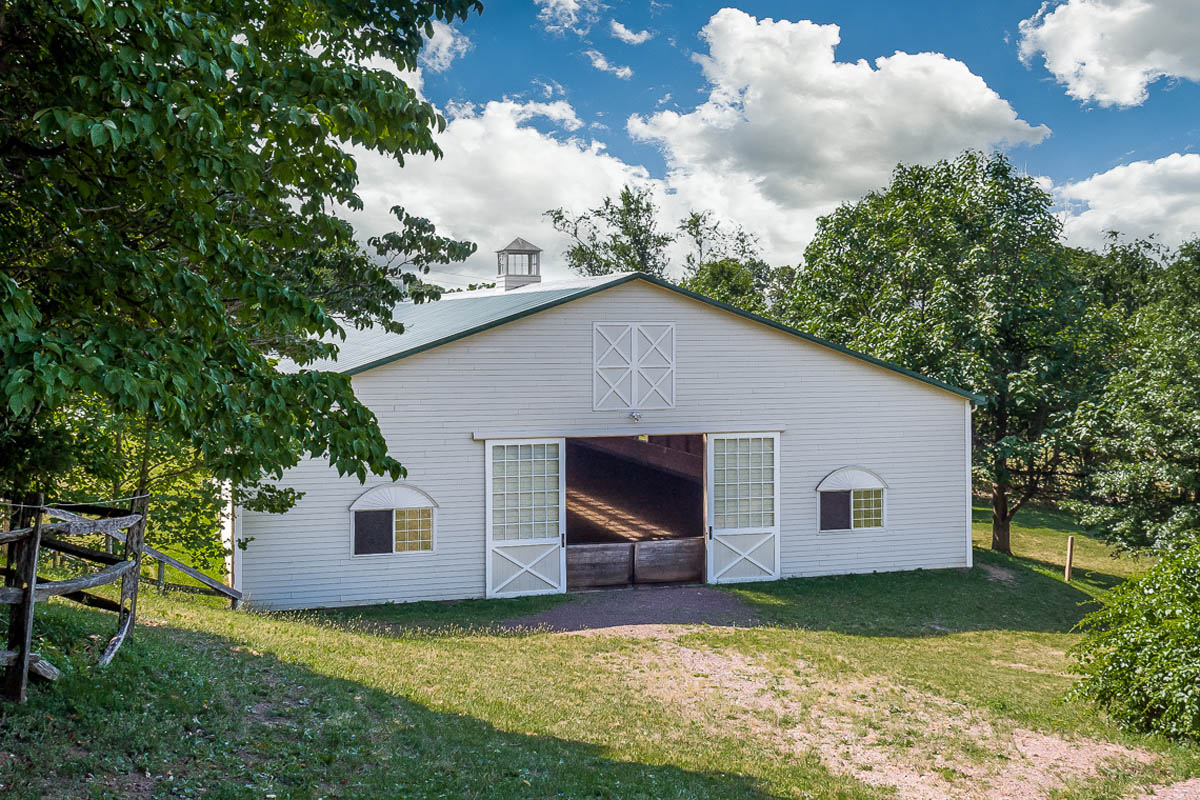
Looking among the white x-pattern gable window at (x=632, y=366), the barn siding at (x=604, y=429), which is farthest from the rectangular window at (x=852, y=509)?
the white x-pattern gable window at (x=632, y=366)

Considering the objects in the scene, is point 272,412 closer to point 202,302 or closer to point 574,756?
point 202,302

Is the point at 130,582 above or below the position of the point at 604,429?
below

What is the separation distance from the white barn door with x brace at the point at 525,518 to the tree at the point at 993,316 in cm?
1166

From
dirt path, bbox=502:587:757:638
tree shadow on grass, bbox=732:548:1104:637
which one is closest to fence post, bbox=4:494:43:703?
dirt path, bbox=502:587:757:638

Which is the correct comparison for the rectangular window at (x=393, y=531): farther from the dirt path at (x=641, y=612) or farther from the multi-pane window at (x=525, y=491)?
A: the dirt path at (x=641, y=612)

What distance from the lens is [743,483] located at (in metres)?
17.2

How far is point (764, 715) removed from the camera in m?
9.78

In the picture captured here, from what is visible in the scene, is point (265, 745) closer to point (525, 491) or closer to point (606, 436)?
point (525, 491)

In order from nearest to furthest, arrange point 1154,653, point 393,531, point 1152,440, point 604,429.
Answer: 1. point 1154,653
2. point 393,531
3. point 604,429
4. point 1152,440

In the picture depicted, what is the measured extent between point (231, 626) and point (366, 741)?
454 cm

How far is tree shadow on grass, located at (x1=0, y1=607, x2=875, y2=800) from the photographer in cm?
571

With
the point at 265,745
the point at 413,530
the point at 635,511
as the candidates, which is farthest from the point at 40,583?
the point at 635,511

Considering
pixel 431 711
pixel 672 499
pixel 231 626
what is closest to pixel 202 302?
pixel 431 711

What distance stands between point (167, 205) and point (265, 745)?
4.01 meters
